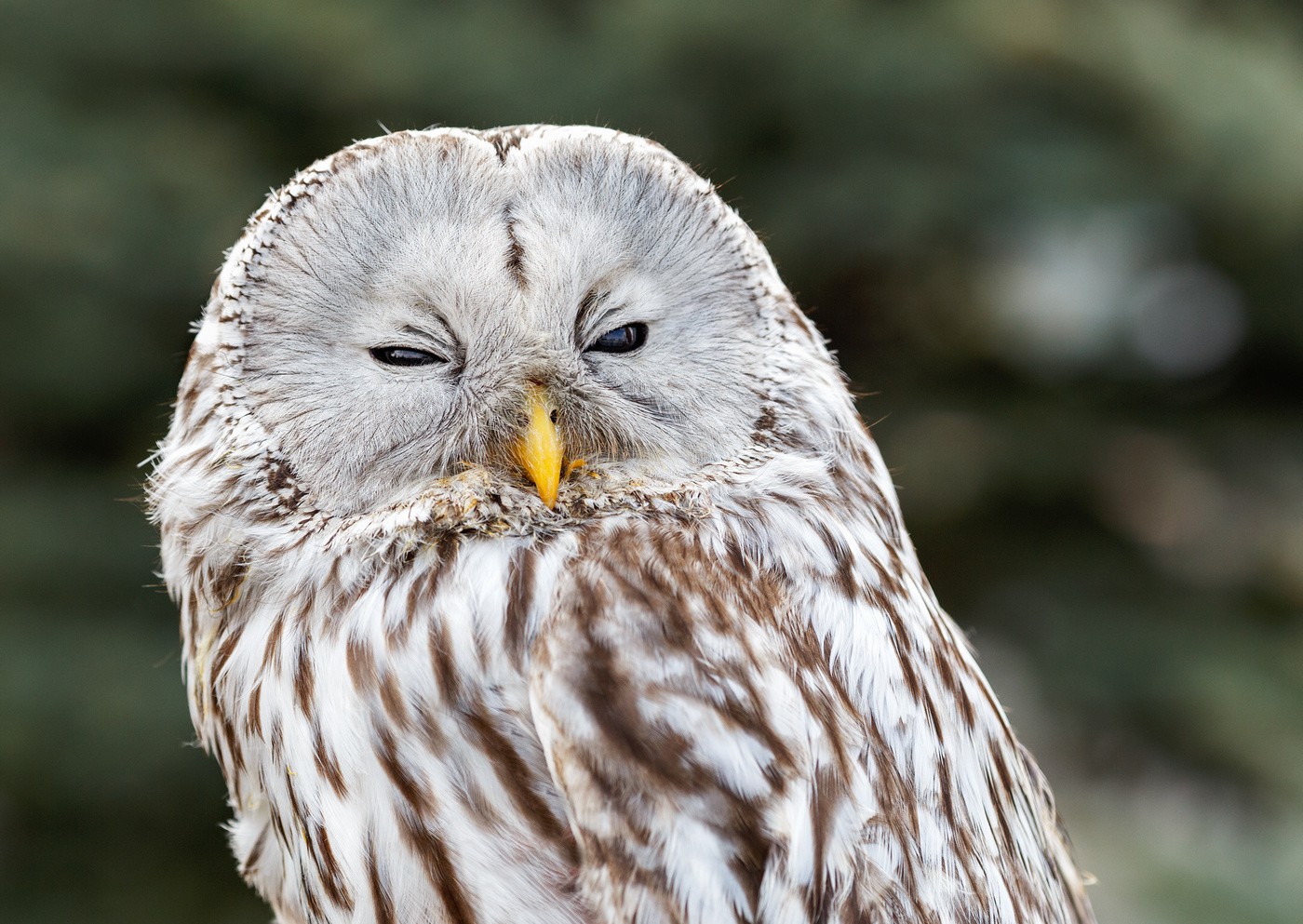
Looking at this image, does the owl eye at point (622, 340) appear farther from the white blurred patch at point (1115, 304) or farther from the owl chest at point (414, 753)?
the white blurred patch at point (1115, 304)

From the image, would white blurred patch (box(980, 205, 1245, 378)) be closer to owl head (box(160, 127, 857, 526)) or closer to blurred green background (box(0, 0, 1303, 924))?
blurred green background (box(0, 0, 1303, 924))

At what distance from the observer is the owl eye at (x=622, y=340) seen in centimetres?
158

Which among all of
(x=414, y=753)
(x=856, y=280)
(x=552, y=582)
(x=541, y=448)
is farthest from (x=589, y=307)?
(x=856, y=280)

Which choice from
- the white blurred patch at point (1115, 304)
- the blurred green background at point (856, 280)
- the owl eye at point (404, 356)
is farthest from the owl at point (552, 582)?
the white blurred patch at point (1115, 304)

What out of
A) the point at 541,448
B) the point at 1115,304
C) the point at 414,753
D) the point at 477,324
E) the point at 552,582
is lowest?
the point at 414,753

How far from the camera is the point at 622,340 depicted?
159cm

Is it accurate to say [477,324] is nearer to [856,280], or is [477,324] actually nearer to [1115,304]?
[856,280]

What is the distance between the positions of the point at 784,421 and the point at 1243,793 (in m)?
3.35

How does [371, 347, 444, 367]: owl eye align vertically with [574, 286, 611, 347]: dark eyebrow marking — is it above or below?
below

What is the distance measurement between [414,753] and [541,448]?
1.20ft

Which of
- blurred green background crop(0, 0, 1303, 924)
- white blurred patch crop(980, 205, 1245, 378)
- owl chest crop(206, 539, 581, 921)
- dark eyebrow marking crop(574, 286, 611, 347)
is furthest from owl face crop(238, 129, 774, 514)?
white blurred patch crop(980, 205, 1245, 378)

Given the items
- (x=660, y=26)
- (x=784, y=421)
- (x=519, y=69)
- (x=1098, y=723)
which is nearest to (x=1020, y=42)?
(x=660, y=26)

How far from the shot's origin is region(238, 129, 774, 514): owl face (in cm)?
153

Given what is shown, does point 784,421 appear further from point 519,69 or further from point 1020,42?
point 1020,42
